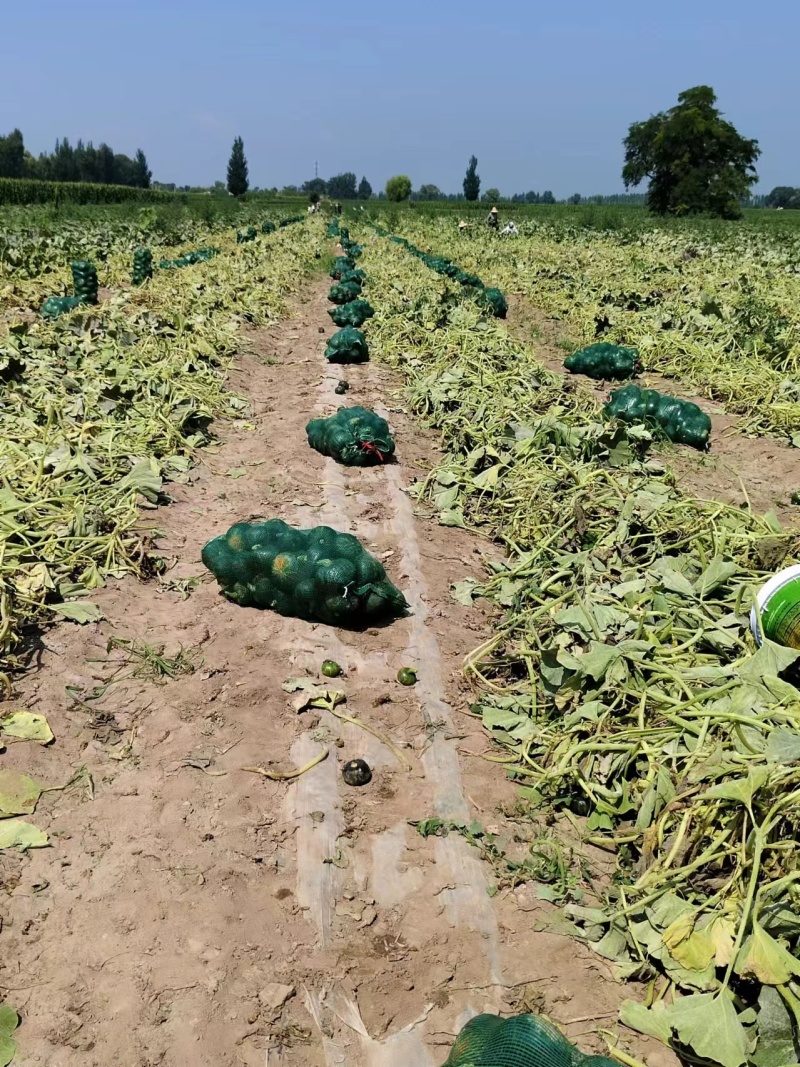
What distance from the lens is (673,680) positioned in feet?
11.8

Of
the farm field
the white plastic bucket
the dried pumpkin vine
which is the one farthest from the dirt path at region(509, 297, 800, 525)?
the white plastic bucket

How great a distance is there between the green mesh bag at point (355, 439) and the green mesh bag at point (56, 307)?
6.30 metres

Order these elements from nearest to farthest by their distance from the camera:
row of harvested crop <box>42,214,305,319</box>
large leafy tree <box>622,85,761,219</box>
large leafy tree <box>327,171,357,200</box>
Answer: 1. row of harvested crop <box>42,214,305,319</box>
2. large leafy tree <box>622,85,761,219</box>
3. large leafy tree <box>327,171,357,200</box>

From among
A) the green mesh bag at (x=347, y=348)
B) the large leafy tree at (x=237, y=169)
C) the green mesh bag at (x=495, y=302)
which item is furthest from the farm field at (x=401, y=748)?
the large leafy tree at (x=237, y=169)

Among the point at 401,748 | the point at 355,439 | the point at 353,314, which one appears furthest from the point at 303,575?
the point at 353,314

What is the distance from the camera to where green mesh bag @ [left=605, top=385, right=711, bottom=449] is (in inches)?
313

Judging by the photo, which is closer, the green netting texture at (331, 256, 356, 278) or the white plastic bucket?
the white plastic bucket

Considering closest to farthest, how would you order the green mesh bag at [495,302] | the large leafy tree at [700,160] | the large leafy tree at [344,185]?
the green mesh bag at [495,302] → the large leafy tree at [700,160] → the large leafy tree at [344,185]

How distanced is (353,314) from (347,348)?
307 centimetres

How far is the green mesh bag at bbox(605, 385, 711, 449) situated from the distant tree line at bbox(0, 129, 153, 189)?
9231cm

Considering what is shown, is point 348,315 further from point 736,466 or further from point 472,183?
point 472,183

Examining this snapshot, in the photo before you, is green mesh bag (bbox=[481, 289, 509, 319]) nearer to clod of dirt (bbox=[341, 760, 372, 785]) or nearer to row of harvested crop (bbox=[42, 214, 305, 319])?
row of harvested crop (bbox=[42, 214, 305, 319])

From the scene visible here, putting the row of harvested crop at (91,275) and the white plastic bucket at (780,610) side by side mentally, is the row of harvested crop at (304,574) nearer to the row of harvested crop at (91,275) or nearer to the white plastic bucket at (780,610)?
the white plastic bucket at (780,610)

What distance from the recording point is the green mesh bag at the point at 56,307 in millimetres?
11617
